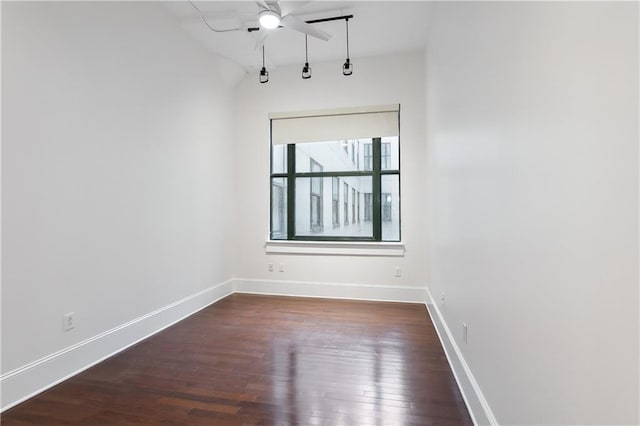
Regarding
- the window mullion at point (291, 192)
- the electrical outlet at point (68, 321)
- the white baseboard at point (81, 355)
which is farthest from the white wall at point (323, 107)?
the electrical outlet at point (68, 321)

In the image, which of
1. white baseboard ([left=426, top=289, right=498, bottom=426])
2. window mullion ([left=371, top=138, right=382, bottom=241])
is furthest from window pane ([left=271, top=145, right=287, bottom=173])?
white baseboard ([left=426, top=289, right=498, bottom=426])

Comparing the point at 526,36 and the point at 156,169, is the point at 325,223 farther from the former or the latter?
the point at 526,36

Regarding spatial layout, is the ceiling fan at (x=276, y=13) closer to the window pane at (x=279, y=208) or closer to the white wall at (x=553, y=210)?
the white wall at (x=553, y=210)

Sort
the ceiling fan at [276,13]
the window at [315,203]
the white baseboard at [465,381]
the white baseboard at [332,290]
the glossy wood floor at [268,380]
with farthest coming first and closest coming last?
the window at [315,203]
the white baseboard at [332,290]
the ceiling fan at [276,13]
the glossy wood floor at [268,380]
the white baseboard at [465,381]

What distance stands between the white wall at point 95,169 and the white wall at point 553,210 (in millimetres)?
2635

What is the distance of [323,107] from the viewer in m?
4.20

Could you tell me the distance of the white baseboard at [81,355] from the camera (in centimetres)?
184

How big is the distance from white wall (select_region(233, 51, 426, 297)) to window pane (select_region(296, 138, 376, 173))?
0.48m

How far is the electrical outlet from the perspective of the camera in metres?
2.14

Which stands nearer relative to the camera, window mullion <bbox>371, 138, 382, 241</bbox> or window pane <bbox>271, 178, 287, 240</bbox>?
window mullion <bbox>371, 138, 382, 241</bbox>

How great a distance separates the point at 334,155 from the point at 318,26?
159cm

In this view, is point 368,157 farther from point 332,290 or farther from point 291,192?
point 332,290

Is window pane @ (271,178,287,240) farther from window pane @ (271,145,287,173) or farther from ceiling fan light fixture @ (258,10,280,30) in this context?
ceiling fan light fixture @ (258,10,280,30)

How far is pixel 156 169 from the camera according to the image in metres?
3.01
